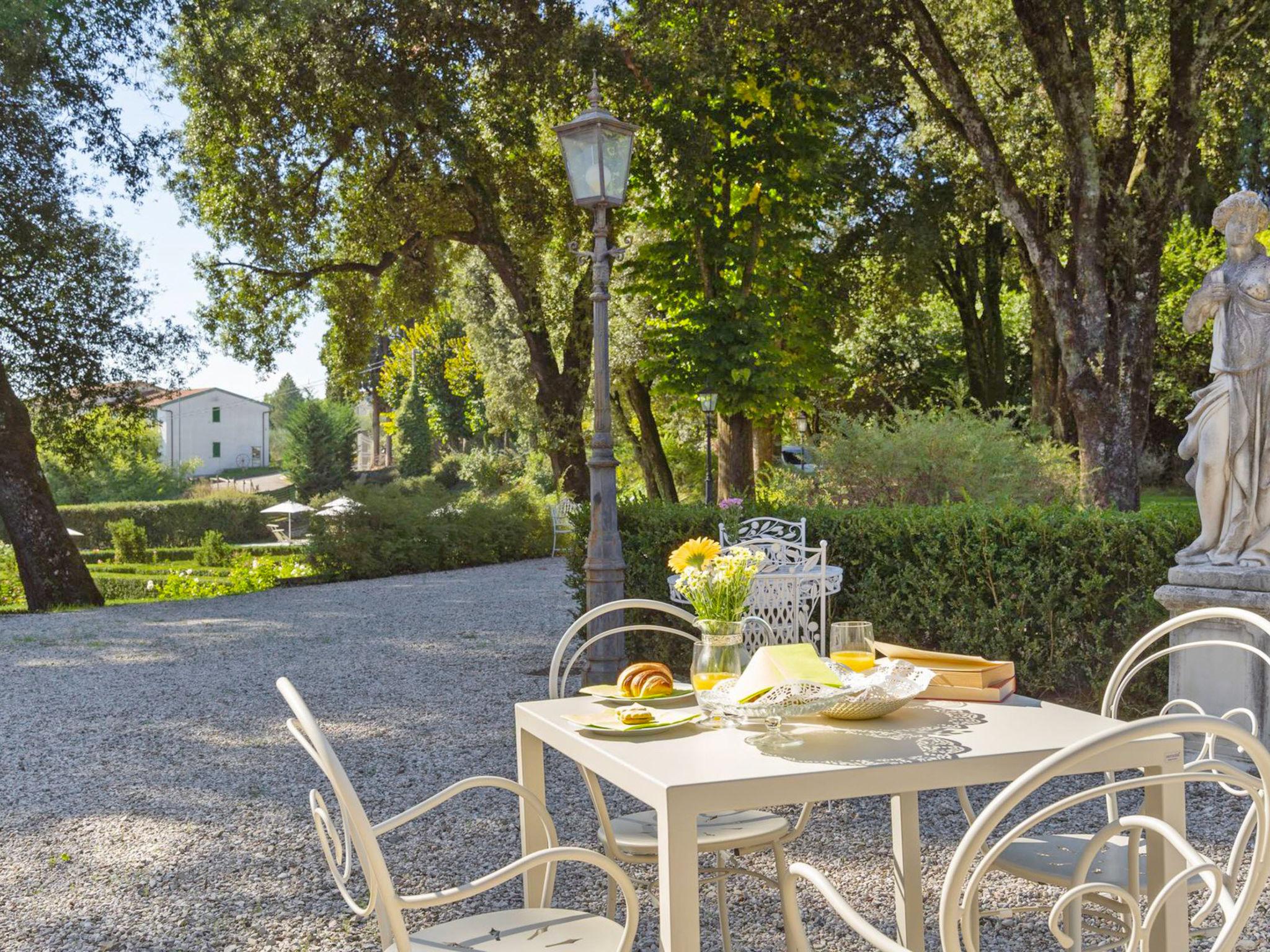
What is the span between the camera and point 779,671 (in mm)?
2363

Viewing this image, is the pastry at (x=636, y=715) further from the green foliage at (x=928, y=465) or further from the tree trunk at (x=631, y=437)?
the tree trunk at (x=631, y=437)

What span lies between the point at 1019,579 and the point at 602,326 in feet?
9.71

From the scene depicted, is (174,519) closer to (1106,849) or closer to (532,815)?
(532,815)

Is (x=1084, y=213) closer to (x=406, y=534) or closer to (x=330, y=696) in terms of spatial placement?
(x=330, y=696)

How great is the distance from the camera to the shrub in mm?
27141

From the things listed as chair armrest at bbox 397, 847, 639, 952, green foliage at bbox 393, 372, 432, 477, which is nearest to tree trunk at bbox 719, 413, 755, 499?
chair armrest at bbox 397, 847, 639, 952

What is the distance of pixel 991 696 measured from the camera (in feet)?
8.59

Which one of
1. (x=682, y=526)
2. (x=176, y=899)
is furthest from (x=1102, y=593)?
(x=176, y=899)

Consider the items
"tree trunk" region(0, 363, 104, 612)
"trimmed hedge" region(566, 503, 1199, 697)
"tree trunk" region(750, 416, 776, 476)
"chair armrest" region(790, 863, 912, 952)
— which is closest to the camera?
"chair armrest" region(790, 863, 912, 952)

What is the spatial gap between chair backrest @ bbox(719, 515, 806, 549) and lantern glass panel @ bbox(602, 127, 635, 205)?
94.5 inches

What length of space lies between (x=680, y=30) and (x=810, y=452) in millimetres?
6603

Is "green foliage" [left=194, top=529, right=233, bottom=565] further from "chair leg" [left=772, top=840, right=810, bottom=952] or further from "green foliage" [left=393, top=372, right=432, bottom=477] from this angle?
"chair leg" [left=772, top=840, right=810, bottom=952]

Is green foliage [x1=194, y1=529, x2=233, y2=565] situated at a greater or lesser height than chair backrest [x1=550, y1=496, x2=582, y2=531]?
lesser

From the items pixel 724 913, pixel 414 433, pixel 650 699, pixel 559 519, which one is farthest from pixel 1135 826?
pixel 414 433
